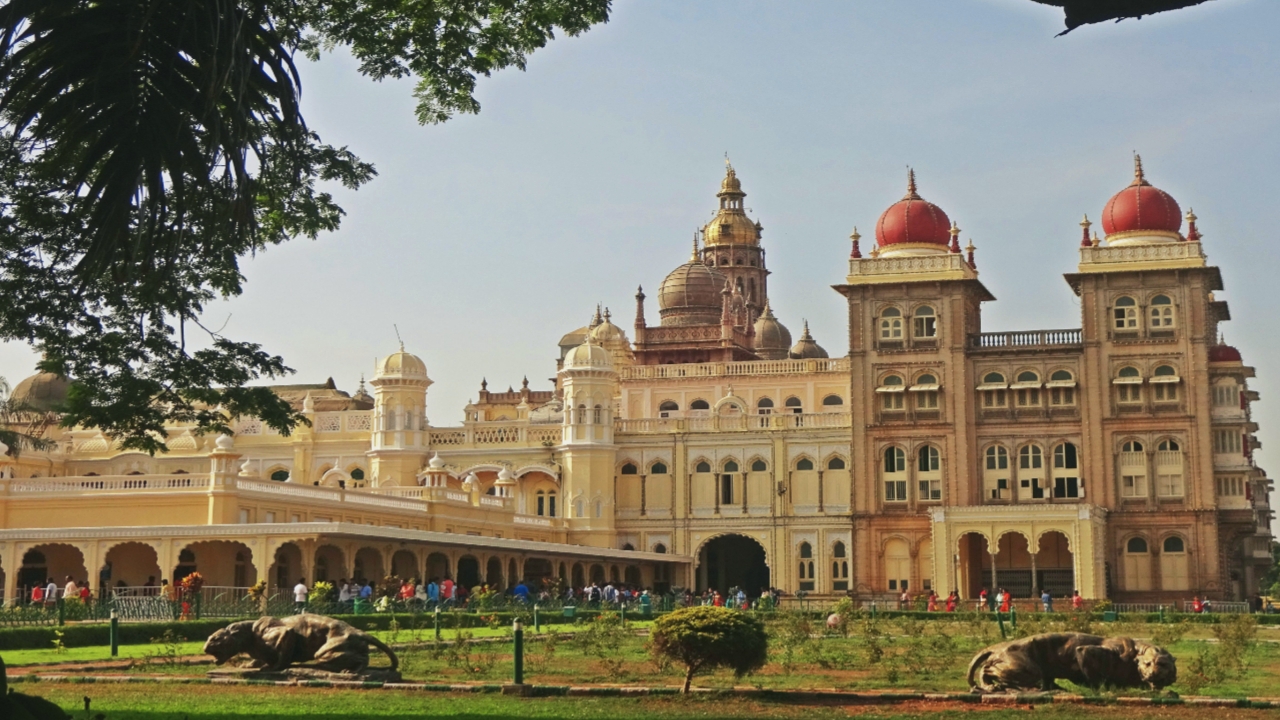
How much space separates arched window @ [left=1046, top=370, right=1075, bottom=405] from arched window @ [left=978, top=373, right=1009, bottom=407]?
1.62 metres

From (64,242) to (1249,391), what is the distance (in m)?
57.4

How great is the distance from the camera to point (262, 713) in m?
14.1

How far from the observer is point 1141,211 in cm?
5806

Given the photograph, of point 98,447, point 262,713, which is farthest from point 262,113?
point 98,447

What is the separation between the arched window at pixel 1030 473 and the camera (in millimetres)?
57906

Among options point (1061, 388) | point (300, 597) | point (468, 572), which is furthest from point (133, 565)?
point (1061, 388)

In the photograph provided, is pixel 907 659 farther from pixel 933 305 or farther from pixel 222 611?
pixel 933 305

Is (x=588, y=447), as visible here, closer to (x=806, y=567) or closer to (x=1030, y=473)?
(x=806, y=567)

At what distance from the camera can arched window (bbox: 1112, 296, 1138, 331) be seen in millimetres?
57406

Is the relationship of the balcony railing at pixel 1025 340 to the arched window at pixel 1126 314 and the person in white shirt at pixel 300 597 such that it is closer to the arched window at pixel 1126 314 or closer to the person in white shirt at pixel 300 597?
the arched window at pixel 1126 314

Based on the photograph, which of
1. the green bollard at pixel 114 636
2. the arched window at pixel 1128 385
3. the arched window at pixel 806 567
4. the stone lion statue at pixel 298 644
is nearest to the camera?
the stone lion statue at pixel 298 644

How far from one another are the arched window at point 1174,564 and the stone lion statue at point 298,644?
4279 centimetres

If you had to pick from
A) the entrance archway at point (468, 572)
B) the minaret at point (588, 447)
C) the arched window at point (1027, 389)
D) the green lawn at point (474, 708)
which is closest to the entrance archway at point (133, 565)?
the entrance archway at point (468, 572)

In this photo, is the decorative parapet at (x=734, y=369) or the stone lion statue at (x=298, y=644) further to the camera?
the decorative parapet at (x=734, y=369)
